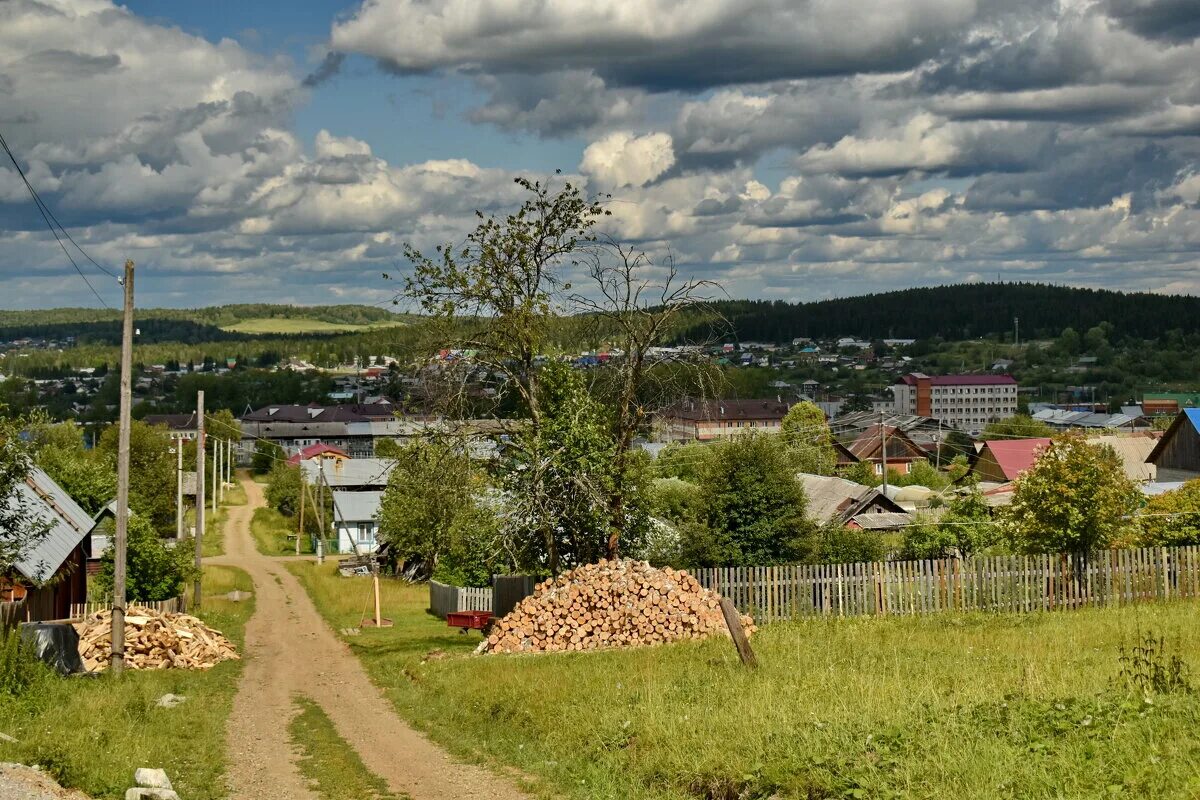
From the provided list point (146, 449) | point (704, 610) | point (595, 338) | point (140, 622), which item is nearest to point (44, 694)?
point (140, 622)

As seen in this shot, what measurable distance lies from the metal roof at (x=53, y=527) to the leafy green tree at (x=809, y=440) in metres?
39.3

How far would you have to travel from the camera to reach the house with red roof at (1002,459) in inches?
3004

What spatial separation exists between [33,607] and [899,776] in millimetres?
29007

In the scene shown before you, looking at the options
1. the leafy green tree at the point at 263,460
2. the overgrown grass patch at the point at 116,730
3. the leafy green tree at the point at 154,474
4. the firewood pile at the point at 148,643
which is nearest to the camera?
the overgrown grass patch at the point at 116,730

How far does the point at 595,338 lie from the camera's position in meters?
28.2

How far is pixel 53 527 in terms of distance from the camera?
29406 mm

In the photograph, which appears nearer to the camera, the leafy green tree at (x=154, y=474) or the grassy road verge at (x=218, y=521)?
the leafy green tree at (x=154, y=474)

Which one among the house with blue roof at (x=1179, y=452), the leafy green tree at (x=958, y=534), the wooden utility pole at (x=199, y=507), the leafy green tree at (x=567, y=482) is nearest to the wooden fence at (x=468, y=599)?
the wooden utility pole at (x=199, y=507)

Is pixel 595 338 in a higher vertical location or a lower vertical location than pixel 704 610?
higher

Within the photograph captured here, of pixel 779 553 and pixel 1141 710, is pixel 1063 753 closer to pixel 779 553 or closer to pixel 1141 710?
pixel 1141 710

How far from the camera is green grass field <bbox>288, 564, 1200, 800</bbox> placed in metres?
11.0

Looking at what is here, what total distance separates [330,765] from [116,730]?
3159 mm

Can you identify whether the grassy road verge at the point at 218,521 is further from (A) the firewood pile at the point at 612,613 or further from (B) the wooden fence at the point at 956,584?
(B) the wooden fence at the point at 956,584

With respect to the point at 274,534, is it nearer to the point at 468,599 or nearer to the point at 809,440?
the point at 809,440
